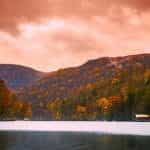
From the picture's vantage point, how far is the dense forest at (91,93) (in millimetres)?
10523

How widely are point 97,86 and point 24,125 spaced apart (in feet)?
9.28

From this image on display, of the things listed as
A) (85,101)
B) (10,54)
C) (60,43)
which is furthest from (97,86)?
(10,54)

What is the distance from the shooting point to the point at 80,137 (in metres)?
11.4

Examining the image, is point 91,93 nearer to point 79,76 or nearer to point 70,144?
point 79,76

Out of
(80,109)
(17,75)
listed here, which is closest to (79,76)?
(80,109)

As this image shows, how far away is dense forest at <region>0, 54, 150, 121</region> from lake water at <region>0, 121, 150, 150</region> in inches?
12.5

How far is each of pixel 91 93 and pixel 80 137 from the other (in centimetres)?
120

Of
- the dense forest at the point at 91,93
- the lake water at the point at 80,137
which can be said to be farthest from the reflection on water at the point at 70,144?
the dense forest at the point at 91,93

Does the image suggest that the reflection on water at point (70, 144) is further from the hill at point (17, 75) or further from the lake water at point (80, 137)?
the hill at point (17, 75)

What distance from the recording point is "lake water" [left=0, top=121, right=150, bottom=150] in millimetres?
9352

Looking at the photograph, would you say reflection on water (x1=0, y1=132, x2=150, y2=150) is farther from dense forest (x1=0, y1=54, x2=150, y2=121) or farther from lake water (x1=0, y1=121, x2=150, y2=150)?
dense forest (x1=0, y1=54, x2=150, y2=121)

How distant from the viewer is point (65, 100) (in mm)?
11062

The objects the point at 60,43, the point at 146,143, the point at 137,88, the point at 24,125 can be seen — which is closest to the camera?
the point at 146,143

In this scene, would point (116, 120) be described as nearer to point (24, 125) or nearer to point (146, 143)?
point (146, 143)
